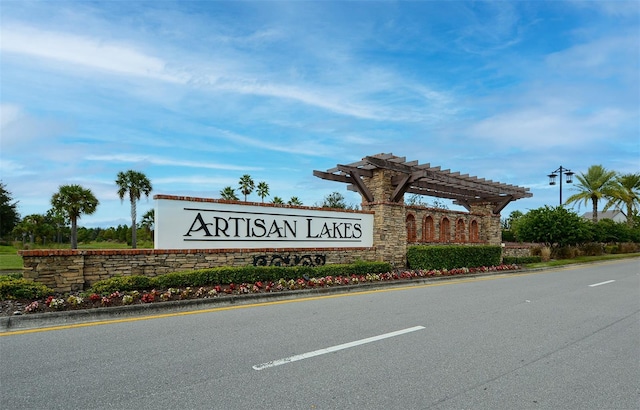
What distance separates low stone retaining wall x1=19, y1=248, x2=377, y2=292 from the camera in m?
8.59

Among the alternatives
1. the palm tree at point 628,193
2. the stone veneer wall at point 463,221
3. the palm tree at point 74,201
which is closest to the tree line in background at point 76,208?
the palm tree at point 74,201

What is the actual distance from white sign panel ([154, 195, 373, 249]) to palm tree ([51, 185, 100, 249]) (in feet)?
115

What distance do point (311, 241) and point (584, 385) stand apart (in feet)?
31.8

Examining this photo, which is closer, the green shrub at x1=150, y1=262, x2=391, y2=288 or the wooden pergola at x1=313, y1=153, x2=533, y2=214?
the green shrub at x1=150, y1=262, x2=391, y2=288

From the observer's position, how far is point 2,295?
294 inches

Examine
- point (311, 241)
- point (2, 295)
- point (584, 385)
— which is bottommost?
point (584, 385)

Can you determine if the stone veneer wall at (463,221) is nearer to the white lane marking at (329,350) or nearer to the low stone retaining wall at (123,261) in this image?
the low stone retaining wall at (123,261)

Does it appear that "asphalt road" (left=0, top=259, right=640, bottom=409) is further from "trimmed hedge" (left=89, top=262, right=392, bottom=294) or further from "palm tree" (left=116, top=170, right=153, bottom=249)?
"palm tree" (left=116, top=170, right=153, bottom=249)

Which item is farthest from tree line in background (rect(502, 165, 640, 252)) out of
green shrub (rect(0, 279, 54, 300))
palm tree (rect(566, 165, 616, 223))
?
green shrub (rect(0, 279, 54, 300))

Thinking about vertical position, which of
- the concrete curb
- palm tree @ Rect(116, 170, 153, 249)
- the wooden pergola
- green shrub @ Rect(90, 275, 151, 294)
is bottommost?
the concrete curb

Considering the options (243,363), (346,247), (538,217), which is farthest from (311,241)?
(538,217)

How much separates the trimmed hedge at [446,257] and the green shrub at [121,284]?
9939mm

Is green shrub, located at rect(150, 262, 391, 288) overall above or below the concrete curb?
above

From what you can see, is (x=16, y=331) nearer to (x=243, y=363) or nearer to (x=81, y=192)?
(x=243, y=363)
